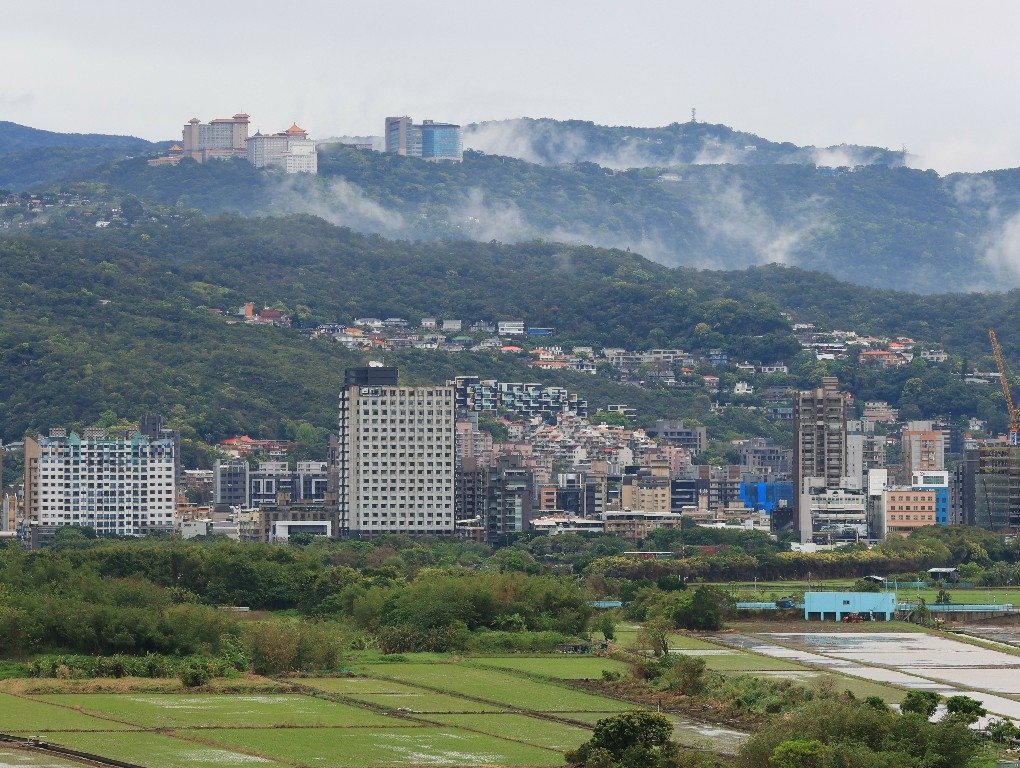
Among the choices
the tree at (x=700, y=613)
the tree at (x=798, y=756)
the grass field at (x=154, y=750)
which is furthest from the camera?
the tree at (x=700, y=613)

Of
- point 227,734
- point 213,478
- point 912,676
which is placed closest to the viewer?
point 227,734

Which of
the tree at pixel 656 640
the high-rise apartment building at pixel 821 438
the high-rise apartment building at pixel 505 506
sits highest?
the high-rise apartment building at pixel 821 438

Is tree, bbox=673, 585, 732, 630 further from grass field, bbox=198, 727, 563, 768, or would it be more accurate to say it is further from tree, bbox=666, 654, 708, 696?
grass field, bbox=198, 727, 563, 768

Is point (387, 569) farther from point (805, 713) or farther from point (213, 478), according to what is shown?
point (213, 478)

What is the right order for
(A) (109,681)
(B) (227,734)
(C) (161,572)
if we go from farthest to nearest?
1. (C) (161,572)
2. (A) (109,681)
3. (B) (227,734)

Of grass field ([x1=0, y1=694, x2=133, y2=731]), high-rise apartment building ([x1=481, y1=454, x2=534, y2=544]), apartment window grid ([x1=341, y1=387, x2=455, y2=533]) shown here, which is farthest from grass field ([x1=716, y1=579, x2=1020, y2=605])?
grass field ([x1=0, y1=694, x2=133, y2=731])

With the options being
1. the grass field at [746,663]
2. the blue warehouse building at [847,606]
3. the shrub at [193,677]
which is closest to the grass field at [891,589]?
the blue warehouse building at [847,606]

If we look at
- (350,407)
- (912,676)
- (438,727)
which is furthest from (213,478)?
(438,727)

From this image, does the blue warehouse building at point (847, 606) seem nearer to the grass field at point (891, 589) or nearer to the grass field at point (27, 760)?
the grass field at point (891, 589)
